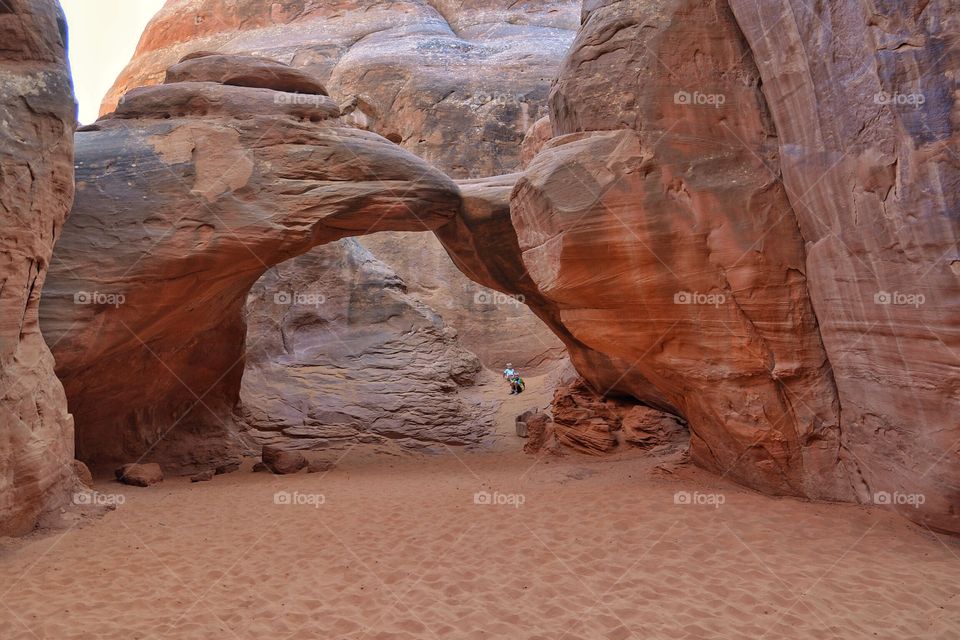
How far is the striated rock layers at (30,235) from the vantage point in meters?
7.52

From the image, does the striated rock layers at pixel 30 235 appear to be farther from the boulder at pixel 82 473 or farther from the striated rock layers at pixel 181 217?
the striated rock layers at pixel 181 217

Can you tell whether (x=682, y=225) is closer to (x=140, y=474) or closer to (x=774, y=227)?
(x=774, y=227)

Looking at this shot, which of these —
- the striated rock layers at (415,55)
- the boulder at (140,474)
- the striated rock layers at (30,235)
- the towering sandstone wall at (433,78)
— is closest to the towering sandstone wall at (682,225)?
the boulder at (140,474)

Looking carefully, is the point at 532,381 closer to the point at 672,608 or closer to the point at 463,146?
the point at 463,146

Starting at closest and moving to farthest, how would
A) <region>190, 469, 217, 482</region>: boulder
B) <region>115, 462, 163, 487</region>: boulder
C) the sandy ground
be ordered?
the sandy ground, <region>115, 462, 163, 487</region>: boulder, <region>190, 469, 217, 482</region>: boulder

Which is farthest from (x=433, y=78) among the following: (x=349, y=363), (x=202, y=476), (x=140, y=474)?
(x=140, y=474)

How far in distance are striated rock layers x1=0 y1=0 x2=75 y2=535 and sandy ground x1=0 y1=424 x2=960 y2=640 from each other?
0.70m

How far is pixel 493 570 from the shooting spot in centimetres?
693

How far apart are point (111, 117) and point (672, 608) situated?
10.6 metres

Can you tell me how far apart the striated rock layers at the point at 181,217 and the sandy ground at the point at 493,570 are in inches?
102

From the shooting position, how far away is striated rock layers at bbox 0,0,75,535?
296 inches

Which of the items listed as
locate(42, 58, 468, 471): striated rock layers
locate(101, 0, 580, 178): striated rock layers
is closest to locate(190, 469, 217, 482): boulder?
locate(42, 58, 468, 471): striated rock layers

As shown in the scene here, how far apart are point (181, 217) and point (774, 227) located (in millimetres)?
8017

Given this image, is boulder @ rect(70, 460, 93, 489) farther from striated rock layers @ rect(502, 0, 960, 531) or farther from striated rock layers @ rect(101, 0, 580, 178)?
striated rock layers @ rect(101, 0, 580, 178)
